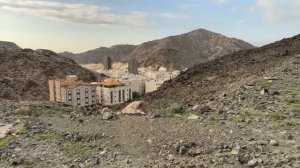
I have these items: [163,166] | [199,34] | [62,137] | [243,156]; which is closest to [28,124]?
[62,137]

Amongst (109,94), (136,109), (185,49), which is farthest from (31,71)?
(185,49)

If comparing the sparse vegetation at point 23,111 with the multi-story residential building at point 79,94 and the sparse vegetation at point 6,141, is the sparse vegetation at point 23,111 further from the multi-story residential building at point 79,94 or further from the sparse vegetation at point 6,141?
the multi-story residential building at point 79,94

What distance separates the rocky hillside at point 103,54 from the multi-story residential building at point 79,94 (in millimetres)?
120081

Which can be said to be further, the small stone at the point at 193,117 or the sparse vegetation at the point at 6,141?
the small stone at the point at 193,117

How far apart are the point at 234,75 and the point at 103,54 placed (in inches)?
6431

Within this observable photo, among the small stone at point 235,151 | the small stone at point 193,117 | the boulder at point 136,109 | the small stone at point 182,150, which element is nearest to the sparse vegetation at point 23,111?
the boulder at point 136,109

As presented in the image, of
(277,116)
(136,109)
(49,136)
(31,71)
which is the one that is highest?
(277,116)

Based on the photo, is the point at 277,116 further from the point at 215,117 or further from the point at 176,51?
the point at 176,51

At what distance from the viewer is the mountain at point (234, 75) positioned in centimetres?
1088

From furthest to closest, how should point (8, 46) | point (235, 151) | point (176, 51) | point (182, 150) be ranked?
point (176, 51), point (8, 46), point (182, 150), point (235, 151)

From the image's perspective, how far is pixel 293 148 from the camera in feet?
22.1

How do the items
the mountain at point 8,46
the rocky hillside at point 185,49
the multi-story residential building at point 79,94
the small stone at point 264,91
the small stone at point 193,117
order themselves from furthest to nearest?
the rocky hillside at point 185,49 < the mountain at point 8,46 < the multi-story residential building at point 79,94 < the small stone at point 264,91 < the small stone at point 193,117

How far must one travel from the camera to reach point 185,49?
143 metres

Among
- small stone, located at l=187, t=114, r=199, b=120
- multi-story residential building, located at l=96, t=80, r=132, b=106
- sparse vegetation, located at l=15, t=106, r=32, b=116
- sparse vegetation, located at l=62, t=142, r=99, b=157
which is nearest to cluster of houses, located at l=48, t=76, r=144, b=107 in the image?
multi-story residential building, located at l=96, t=80, r=132, b=106
